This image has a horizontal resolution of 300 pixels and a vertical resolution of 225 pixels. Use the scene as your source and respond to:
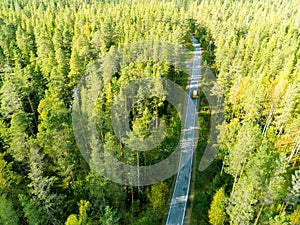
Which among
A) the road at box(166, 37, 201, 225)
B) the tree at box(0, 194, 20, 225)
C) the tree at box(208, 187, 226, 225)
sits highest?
the tree at box(0, 194, 20, 225)

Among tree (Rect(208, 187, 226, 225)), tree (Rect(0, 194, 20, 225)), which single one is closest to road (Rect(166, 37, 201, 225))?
tree (Rect(208, 187, 226, 225))

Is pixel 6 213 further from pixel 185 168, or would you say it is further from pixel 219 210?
pixel 185 168

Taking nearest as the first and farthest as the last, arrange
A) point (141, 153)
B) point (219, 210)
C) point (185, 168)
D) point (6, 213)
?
point (6, 213) < point (219, 210) < point (141, 153) < point (185, 168)

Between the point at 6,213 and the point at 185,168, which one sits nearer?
the point at 6,213

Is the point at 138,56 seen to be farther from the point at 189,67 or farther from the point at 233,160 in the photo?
the point at 233,160

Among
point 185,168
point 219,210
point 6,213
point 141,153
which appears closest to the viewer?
point 6,213

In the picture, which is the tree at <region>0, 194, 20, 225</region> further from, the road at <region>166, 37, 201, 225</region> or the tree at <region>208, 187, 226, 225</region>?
the tree at <region>208, 187, 226, 225</region>

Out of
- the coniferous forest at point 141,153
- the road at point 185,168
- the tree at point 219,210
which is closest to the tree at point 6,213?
the coniferous forest at point 141,153

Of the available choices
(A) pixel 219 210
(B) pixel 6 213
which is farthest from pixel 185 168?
(B) pixel 6 213

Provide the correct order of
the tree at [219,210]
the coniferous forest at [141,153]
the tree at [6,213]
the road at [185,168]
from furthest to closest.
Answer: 1. the road at [185,168]
2. the tree at [219,210]
3. the coniferous forest at [141,153]
4. the tree at [6,213]

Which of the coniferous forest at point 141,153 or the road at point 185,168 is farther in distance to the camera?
the road at point 185,168

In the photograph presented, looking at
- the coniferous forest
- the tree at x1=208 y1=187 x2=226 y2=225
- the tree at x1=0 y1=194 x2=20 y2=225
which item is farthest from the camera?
the tree at x1=208 y1=187 x2=226 y2=225

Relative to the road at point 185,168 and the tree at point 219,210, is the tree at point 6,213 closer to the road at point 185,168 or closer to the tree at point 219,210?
the road at point 185,168
